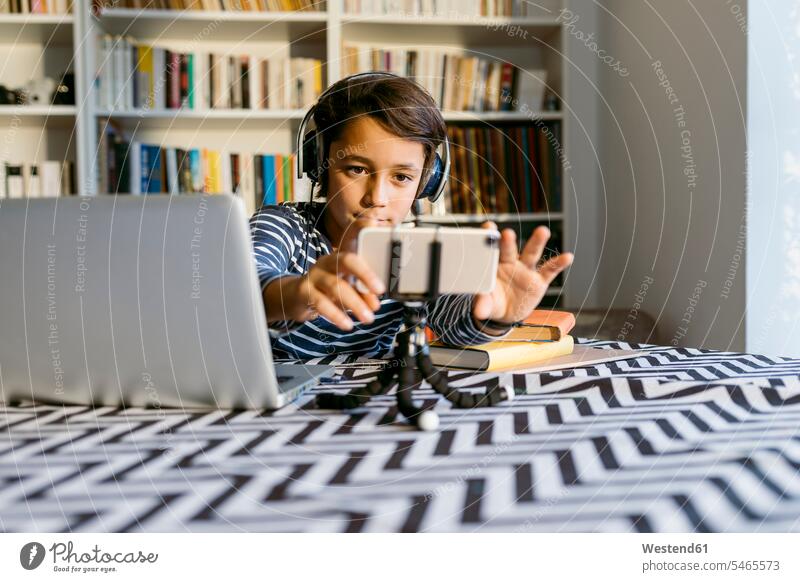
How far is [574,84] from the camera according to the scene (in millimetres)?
2346

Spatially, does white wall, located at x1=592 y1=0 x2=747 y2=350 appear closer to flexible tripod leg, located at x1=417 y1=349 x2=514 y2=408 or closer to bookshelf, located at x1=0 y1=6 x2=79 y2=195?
flexible tripod leg, located at x1=417 y1=349 x2=514 y2=408

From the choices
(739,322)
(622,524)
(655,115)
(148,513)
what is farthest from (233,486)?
(655,115)

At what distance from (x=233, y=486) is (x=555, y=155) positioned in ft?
6.92

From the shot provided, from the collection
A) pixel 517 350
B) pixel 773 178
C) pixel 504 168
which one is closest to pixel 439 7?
pixel 504 168

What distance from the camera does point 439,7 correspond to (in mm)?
2271

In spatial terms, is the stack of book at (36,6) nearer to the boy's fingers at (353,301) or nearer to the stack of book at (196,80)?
the stack of book at (196,80)

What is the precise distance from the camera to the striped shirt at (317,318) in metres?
0.94

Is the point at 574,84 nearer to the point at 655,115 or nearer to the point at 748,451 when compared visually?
the point at 655,115

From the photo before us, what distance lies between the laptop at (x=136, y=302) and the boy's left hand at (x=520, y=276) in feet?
0.70

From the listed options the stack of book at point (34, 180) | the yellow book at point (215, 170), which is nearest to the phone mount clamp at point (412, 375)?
the yellow book at point (215, 170)

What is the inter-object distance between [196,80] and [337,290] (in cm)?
187

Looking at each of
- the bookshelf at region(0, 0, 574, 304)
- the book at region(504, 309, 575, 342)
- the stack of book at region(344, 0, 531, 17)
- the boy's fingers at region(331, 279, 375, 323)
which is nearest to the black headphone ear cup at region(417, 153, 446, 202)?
the book at region(504, 309, 575, 342)

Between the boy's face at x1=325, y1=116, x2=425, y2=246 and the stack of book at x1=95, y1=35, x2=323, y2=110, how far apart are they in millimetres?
1174

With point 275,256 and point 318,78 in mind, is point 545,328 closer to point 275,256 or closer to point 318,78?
point 275,256
